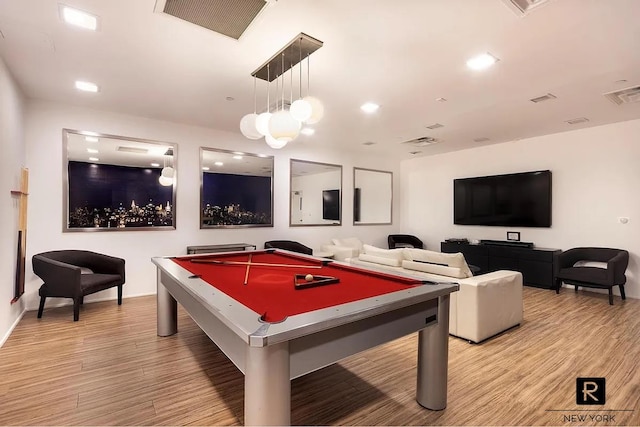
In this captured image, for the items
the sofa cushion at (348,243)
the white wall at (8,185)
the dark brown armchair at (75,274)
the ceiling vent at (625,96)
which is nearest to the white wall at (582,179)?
the ceiling vent at (625,96)

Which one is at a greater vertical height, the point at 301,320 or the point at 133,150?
the point at 133,150

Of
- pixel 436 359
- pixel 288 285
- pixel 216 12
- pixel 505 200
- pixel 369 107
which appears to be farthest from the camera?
pixel 505 200

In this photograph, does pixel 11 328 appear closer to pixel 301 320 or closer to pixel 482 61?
pixel 301 320

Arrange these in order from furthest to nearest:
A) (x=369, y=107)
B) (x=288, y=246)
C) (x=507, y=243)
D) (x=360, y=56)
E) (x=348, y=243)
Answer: (x=348, y=243) → (x=507, y=243) → (x=288, y=246) → (x=369, y=107) → (x=360, y=56)

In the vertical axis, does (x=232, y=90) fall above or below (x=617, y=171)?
above

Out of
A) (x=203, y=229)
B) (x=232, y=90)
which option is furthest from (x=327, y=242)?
(x=232, y=90)

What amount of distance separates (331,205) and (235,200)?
2384mm

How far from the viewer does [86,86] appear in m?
3.67

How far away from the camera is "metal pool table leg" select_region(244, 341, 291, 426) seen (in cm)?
129

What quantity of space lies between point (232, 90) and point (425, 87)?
2345 mm

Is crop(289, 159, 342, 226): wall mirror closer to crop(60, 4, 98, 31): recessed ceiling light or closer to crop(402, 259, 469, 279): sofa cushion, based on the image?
crop(402, 259, 469, 279): sofa cushion

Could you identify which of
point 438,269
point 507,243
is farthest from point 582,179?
point 438,269

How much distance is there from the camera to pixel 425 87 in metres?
3.66

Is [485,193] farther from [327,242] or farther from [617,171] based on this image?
[327,242]
